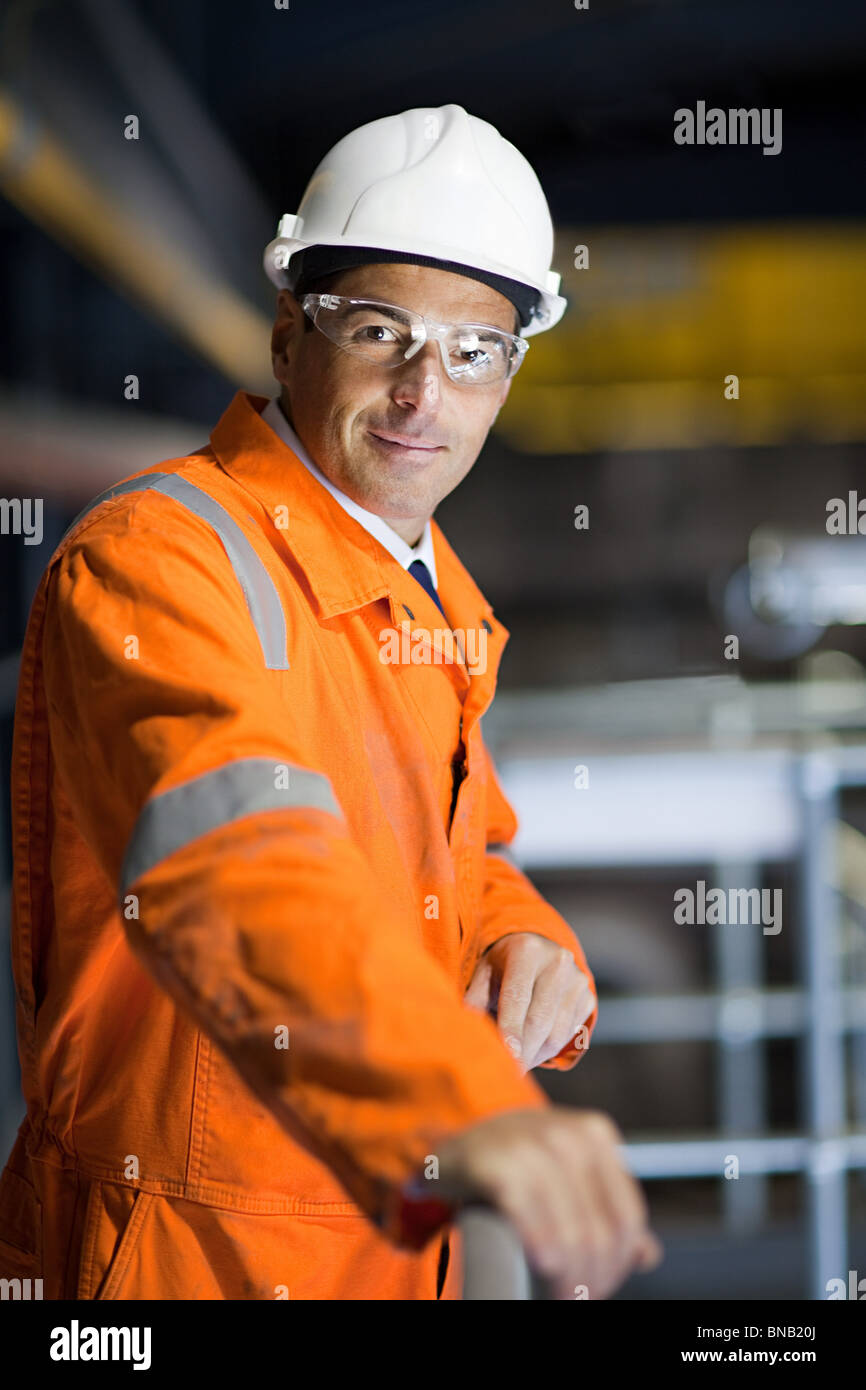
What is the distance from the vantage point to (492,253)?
111 centimetres

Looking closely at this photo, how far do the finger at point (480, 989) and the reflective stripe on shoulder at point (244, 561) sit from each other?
1.33 feet

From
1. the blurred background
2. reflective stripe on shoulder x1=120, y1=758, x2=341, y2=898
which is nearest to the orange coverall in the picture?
reflective stripe on shoulder x1=120, y1=758, x2=341, y2=898

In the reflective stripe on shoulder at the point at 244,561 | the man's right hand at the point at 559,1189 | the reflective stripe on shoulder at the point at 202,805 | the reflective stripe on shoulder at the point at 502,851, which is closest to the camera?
the man's right hand at the point at 559,1189

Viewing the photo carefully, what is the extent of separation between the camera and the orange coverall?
1.89 ft

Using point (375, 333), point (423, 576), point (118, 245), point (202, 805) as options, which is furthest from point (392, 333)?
point (118, 245)

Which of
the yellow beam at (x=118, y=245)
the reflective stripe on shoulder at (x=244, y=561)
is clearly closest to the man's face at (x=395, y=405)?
the reflective stripe on shoulder at (x=244, y=561)

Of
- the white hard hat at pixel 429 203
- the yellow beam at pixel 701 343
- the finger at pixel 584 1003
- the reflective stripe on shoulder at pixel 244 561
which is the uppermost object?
the yellow beam at pixel 701 343

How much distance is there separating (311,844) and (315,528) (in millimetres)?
445

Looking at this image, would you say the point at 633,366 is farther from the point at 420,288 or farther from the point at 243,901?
the point at 243,901

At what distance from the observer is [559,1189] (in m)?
0.51

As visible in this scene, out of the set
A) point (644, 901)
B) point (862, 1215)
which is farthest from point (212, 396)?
point (862, 1215)

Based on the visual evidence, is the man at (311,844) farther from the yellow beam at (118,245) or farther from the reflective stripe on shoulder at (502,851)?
the yellow beam at (118,245)

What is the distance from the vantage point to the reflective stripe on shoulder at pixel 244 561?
0.90 metres

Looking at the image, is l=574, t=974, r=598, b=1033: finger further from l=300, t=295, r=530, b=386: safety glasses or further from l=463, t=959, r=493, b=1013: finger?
l=300, t=295, r=530, b=386: safety glasses
